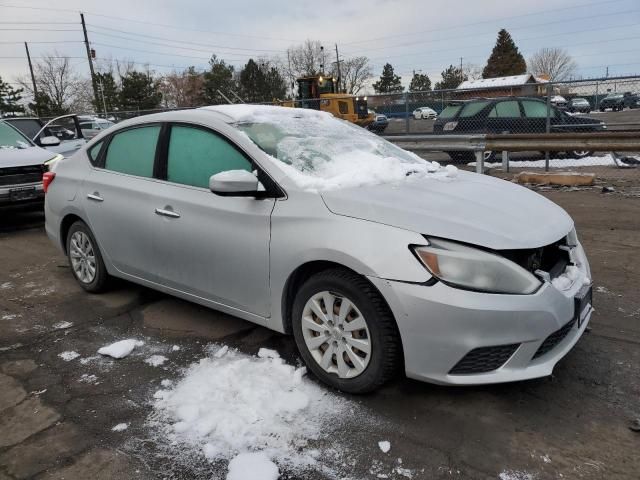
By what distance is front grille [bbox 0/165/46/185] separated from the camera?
7.26 m

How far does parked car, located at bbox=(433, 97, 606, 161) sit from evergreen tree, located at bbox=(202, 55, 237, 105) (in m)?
51.9

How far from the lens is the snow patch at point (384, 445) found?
7.87ft

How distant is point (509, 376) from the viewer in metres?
2.50

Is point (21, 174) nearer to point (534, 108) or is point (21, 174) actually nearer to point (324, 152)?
point (324, 152)

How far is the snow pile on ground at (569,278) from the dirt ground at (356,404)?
0.57 meters

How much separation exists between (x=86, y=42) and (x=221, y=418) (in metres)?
45.8

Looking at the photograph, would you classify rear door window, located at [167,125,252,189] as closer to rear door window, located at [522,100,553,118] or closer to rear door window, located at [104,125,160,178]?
rear door window, located at [104,125,160,178]

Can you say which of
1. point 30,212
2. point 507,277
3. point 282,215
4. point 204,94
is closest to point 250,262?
point 282,215

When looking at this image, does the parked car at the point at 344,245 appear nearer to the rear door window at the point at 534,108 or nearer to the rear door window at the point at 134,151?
the rear door window at the point at 134,151

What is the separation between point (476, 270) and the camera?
2.46 meters

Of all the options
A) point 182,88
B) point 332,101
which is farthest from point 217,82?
point 332,101

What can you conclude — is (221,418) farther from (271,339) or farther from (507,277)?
(507,277)

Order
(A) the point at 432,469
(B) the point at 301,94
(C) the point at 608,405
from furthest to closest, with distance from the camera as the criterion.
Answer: (B) the point at 301,94 → (C) the point at 608,405 → (A) the point at 432,469

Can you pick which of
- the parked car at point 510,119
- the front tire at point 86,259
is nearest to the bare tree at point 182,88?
the parked car at point 510,119
